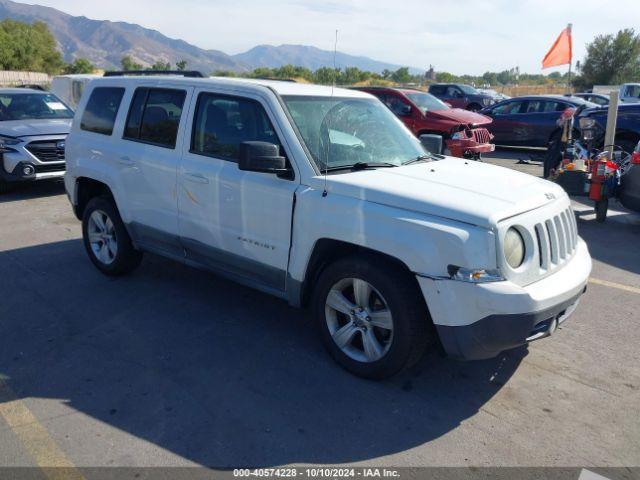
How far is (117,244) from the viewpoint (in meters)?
5.48

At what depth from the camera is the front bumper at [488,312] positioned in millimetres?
3146

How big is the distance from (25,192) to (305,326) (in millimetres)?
7690

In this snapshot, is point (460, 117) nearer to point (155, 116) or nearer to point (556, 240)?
point (155, 116)

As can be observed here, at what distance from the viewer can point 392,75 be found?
209ft

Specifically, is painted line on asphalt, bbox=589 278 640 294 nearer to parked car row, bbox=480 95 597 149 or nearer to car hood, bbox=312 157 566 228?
car hood, bbox=312 157 566 228

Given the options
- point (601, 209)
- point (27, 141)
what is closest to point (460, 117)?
point (601, 209)

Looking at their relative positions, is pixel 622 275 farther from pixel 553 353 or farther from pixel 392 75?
pixel 392 75

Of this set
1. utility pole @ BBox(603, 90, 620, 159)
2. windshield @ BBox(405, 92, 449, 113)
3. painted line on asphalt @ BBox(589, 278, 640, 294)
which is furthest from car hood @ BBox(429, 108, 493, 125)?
painted line on asphalt @ BBox(589, 278, 640, 294)

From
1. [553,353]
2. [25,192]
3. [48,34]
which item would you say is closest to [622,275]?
[553,353]

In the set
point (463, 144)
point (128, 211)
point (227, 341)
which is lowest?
point (227, 341)

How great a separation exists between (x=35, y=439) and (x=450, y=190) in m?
2.84

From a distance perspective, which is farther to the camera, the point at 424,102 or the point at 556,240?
the point at 424,102

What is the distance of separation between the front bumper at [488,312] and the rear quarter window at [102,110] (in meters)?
3.57

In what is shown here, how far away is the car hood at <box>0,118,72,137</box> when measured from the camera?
9.48 m
